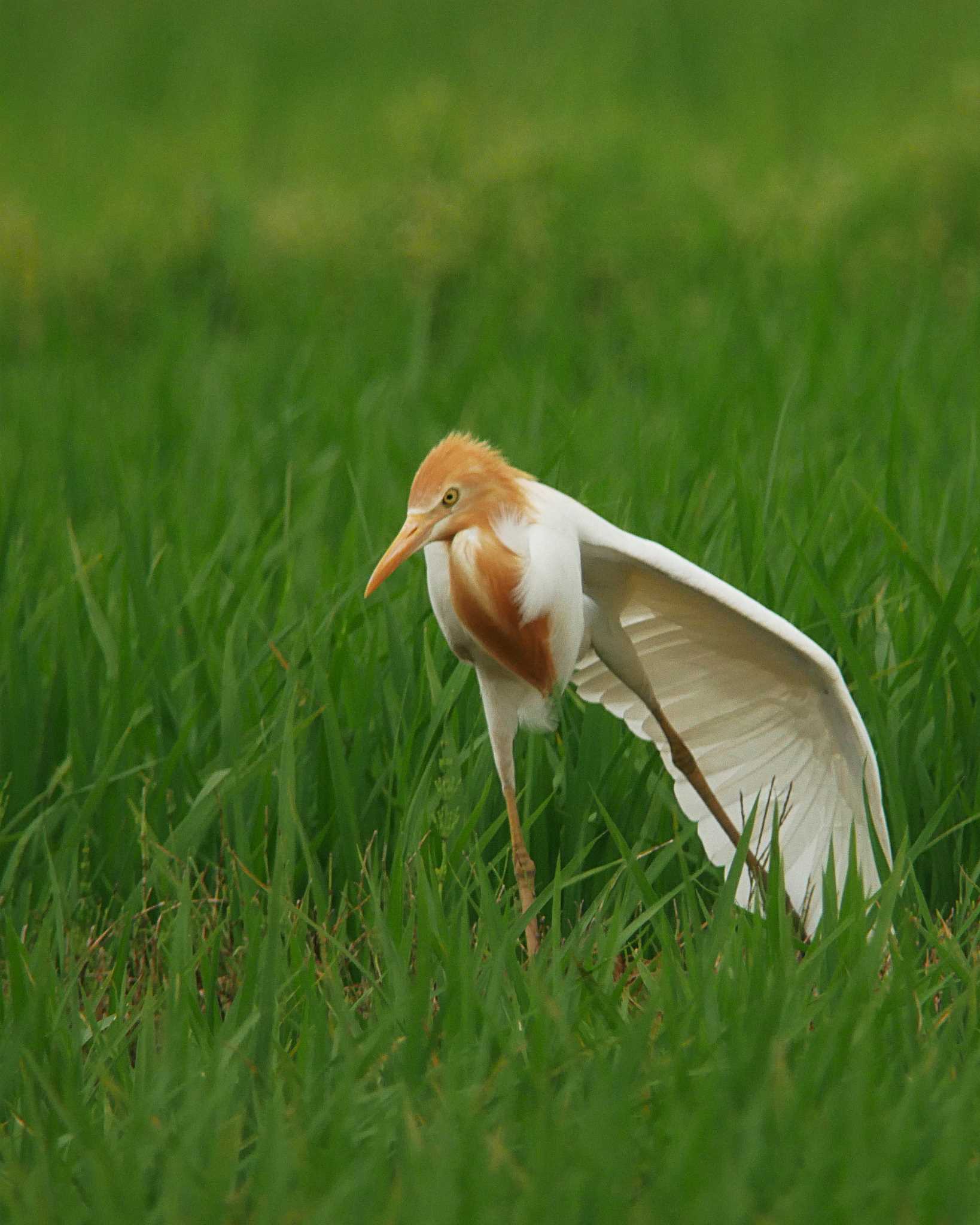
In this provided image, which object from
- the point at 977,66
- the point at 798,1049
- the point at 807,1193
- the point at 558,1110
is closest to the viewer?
the point at 807,1193

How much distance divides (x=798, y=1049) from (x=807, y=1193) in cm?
28

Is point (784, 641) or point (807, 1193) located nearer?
point (807, 1193)

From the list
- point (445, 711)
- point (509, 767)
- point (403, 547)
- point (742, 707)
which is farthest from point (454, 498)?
point (445, 711)

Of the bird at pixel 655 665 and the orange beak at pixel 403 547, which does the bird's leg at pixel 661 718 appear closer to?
the bird at pixel 655 665

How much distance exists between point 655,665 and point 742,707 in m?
0.11

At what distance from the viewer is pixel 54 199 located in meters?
7.00

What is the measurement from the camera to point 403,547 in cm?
155

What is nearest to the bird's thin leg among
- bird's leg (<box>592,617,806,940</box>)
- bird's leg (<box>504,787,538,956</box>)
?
bird's leg (<box>504,787,538,956</box>)

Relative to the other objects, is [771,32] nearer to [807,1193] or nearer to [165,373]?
[165,373]

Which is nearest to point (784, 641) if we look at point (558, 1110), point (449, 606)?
point (449, 606)

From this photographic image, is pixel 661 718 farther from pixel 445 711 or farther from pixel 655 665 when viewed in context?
pixel 445 711

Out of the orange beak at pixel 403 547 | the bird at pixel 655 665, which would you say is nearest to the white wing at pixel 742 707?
the bird at pixel 655 665

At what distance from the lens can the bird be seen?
1.57m

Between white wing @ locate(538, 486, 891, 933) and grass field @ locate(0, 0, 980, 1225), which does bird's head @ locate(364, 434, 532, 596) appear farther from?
grass field @ locate(0, 0, 980, 1225)
